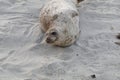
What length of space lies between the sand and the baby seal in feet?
0.48

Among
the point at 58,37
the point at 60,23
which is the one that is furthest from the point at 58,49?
the point at 60,23

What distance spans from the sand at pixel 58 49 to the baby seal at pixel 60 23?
0.48ft

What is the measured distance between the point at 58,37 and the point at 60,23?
0.25 m

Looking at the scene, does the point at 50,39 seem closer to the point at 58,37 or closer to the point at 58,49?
the point at 58,37

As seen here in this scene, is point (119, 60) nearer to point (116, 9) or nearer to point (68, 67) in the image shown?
point (68, 67)

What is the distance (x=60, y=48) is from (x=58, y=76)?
2.48 feet

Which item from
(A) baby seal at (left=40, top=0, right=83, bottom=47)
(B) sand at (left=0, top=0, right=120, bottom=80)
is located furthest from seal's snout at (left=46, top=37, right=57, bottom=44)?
(B) sand at (left=0, top=0, right=120, bottom=80)

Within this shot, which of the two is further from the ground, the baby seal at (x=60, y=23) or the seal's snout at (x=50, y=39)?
the baby seal at (x=60, y=23)

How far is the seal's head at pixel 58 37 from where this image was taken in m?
4.55

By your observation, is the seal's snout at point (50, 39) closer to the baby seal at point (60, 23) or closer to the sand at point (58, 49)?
the baby seal at point (60, 23)

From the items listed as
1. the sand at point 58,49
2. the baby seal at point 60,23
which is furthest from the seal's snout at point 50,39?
the sand at point 58,49

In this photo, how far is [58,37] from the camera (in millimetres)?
4605

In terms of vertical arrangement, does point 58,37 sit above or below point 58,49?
above

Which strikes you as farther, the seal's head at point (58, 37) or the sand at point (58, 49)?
the seal's head at point (58, 37)
